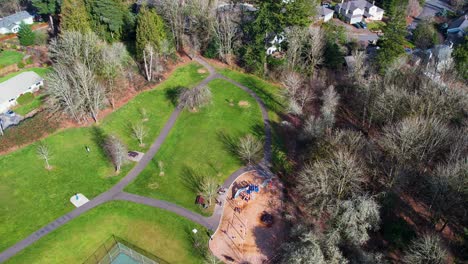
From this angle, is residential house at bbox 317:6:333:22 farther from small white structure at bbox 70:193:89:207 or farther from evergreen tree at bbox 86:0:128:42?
small white structure at bbox 70:193:89:207

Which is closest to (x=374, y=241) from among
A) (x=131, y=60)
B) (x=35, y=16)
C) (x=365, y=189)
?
(x=365, y=189)

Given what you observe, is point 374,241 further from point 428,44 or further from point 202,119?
point 428,44

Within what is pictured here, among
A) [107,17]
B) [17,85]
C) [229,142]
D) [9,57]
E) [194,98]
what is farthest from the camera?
[9,57]

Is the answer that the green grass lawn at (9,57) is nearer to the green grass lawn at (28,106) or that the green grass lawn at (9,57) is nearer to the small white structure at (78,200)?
the green grass lawn at (28,106)

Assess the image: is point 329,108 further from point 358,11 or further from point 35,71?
point 35,71

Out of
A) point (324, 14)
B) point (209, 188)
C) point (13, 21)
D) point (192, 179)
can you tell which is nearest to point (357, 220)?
point (209, 188)

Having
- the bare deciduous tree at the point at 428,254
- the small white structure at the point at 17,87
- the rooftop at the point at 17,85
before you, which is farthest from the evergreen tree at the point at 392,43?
the rooftop at the point at 17,85
